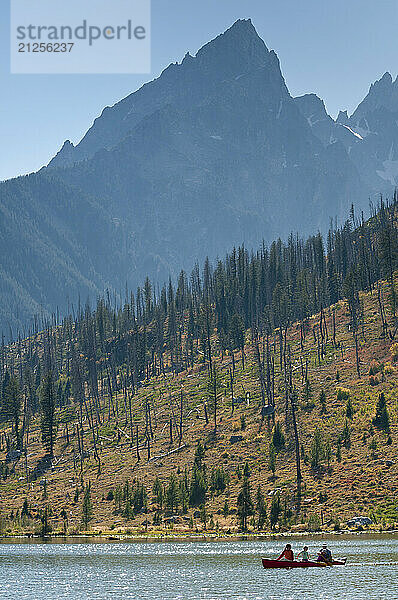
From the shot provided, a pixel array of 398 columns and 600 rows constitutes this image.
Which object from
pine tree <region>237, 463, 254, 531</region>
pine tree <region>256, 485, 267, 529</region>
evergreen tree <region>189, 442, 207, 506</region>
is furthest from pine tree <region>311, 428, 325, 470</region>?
pine tree <region>237, 463, 254, 531</region>

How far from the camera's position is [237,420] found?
132 meters

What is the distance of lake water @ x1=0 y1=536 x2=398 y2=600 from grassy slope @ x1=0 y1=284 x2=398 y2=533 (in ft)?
54.1

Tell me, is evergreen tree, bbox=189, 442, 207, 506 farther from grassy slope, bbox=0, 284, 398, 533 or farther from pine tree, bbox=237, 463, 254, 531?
pine tree, bbox=237, 463, 254, 531

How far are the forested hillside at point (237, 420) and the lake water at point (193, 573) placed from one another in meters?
15.8

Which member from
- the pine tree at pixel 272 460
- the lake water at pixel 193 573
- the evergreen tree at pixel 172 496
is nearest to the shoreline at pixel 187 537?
the lake water at pixel 193 573

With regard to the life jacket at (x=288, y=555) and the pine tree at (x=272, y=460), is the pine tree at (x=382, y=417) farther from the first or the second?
the life jacket at (x=288, y=555)

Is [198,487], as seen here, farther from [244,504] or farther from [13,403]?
[13,403]

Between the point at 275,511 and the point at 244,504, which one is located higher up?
the point at 244,504

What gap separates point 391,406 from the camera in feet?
385

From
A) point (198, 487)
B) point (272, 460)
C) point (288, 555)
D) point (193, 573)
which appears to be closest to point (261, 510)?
point (198, 487)

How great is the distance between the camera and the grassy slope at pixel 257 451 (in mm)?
100125

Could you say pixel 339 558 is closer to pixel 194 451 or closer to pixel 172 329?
pixel 194 451

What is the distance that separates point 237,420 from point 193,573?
223 ft

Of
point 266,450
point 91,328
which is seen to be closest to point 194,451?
point 266,450
